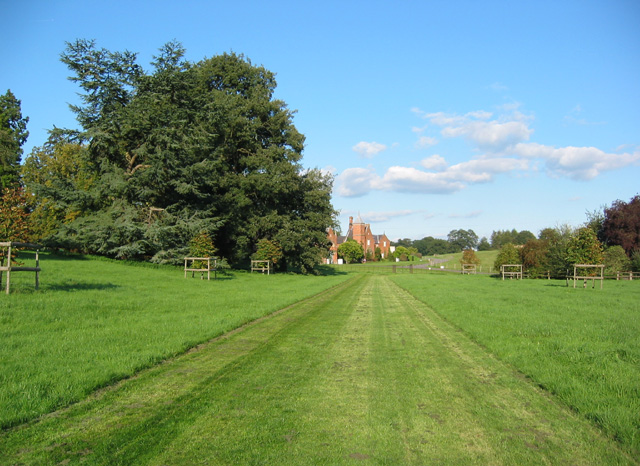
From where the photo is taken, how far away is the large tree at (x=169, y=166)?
32.5m

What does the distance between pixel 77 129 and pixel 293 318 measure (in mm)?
30342

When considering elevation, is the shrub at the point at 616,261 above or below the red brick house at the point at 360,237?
below

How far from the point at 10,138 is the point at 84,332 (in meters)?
48.6

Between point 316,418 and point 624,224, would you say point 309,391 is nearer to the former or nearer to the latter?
point 316,418

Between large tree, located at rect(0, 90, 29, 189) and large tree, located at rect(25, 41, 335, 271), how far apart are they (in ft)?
45.6

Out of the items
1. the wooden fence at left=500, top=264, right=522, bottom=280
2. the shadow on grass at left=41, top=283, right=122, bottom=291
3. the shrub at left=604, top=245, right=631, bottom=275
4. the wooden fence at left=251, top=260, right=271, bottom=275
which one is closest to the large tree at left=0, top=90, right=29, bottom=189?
the wooden fence at left=251, top=260, right=271, bottom=275

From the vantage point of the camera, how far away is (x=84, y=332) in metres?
8.28

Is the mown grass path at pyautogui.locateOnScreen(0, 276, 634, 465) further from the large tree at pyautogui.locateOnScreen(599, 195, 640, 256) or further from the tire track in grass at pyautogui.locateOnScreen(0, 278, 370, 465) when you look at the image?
the large tree at pyautogui.locateOnScreen(599, 195, 640, 256)

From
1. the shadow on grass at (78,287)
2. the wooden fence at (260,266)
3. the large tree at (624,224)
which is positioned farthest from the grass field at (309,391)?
the large tree at (624,224)

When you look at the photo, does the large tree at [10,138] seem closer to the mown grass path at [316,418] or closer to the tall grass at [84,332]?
the tall grass at [84,332]

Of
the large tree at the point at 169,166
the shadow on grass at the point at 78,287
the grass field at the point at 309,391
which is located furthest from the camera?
the large tree at the point at 169,166

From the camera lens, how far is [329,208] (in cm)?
4716

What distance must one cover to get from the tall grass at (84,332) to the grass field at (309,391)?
39 mm

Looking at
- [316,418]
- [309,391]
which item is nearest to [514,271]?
[309,391]
